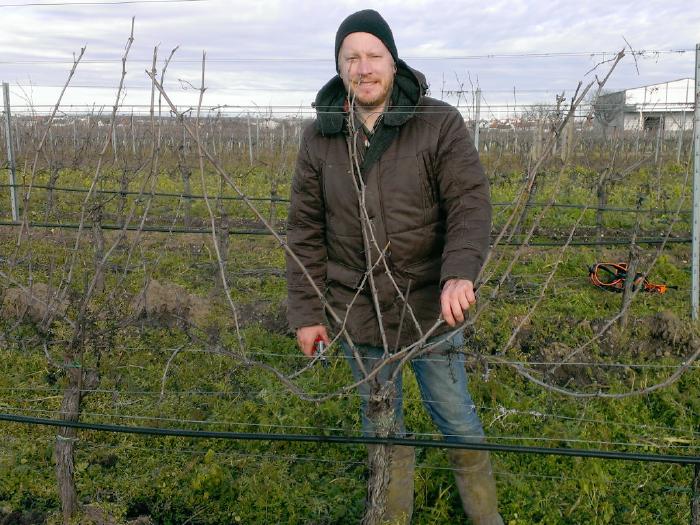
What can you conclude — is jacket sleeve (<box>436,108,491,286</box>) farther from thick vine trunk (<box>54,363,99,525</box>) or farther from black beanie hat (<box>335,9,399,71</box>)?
thick vine trunk (<box>54,363,99,525</box>)

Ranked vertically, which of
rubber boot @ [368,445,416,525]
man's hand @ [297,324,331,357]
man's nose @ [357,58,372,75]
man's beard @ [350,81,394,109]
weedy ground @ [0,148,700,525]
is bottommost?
weedy ground @ [0,148,700,525]

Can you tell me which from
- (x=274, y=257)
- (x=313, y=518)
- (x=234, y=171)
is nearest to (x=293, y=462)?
(x=313, y=518)

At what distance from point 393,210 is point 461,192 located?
8.6 inches

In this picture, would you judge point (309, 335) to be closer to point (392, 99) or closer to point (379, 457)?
point (379, 457)

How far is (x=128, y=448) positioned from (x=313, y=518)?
1052 millimetres

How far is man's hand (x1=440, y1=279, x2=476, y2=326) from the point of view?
194 cm

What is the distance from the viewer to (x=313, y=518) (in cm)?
283

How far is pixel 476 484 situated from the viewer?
249 cm

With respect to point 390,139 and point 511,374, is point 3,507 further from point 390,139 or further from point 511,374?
point 511,374

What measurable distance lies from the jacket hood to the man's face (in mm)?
73

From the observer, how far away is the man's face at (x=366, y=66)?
215cm

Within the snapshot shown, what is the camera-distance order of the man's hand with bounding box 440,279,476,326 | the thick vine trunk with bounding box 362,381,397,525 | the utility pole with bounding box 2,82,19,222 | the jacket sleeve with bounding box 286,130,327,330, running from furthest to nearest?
1. the utility pole with bounding box 2,82,19,222
2. the jacket sleeve with bounding box 286,130,327,330
3. the thick vine trunk with bounding box 362,381,397,525
4. the man's hand with bounding box 440,279,476,326

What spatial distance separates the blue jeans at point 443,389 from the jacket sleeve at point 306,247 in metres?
0.20

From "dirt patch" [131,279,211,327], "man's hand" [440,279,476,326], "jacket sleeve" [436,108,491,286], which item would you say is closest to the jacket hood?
"jacket sleeve" [436,108,491,286]
